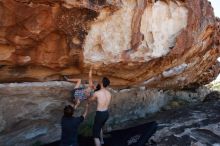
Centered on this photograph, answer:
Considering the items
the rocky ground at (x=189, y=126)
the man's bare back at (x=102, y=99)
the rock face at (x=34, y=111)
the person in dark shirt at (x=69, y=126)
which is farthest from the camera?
the rocky ground at (x=189, y=126)

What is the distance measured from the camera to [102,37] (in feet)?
24.3

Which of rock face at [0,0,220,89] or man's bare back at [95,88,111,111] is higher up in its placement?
rock face at [0,0,220,89]

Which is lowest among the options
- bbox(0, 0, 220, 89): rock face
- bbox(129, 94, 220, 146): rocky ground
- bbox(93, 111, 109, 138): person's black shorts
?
bbox(129, 94, 220, 146): rocky ground

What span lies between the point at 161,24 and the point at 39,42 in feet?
9.20

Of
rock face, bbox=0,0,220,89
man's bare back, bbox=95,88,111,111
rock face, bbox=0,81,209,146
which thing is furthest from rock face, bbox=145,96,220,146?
man's bare back, bbox=95,88,111,111

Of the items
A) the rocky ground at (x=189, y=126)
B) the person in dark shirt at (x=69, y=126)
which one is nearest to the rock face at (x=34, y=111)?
the person in dark shirt at (x=69, y=126)

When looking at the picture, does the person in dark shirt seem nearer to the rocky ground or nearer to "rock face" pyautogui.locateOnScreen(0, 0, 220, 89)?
"rock face" pyautogui.locateOnScreen(0, 0, 220, 89)

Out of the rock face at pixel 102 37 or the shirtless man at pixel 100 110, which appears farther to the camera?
the shirtless man at pixel 100 110

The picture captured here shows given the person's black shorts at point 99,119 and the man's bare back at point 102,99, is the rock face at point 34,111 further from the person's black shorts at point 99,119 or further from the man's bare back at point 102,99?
the person's black shorts at point 99,119

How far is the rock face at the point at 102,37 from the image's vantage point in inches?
261

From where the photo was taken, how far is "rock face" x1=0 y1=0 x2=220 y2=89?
662 cm

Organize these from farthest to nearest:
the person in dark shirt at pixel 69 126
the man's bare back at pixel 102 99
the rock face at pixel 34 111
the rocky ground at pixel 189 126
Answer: the rocky ground at pixel 189 126, the man's bare back at pixel 102 99, the rock face at pixel 34 111, the person in dark shirt at pixel 69 126

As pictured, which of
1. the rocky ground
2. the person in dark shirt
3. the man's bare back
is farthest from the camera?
the rocky ground

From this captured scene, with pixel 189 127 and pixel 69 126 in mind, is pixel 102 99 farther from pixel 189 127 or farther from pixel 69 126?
pixel 189 127
